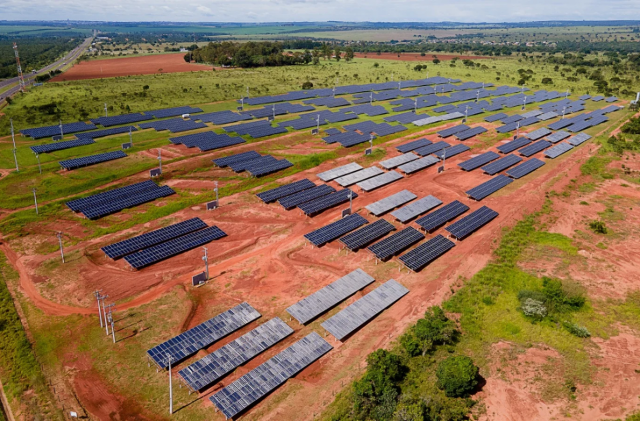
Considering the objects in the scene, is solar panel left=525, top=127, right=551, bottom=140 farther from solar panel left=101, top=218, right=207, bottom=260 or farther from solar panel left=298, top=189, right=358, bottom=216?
solar panel left=101, top=218, right=207, bottom=260

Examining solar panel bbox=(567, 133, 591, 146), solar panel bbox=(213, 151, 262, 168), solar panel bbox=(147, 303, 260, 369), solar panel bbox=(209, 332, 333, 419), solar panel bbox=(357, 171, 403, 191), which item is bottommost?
solar panel bbox=(209, 332, 333, 419)

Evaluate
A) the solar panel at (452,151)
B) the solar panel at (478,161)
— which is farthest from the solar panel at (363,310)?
the solar panel at (452,151)

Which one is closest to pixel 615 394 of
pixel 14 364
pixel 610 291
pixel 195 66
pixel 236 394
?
pixel 610 291

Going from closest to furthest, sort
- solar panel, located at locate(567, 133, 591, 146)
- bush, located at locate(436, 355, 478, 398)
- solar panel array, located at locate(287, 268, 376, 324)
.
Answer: bush, located at locate(436, 355, 478, 398) < solar panel array, located at locate(287, 268, 376, 324) < solar panel, located at locate(567, 133, 591, 146)

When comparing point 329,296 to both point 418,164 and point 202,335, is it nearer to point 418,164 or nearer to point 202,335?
point 202,335

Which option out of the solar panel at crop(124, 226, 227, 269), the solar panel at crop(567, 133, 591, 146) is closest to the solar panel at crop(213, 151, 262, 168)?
the solar panel at crop(124, 226, 227, 269)

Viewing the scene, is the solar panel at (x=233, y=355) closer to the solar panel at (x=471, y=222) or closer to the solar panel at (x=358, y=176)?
the solar panel at (x=471, y=222)
